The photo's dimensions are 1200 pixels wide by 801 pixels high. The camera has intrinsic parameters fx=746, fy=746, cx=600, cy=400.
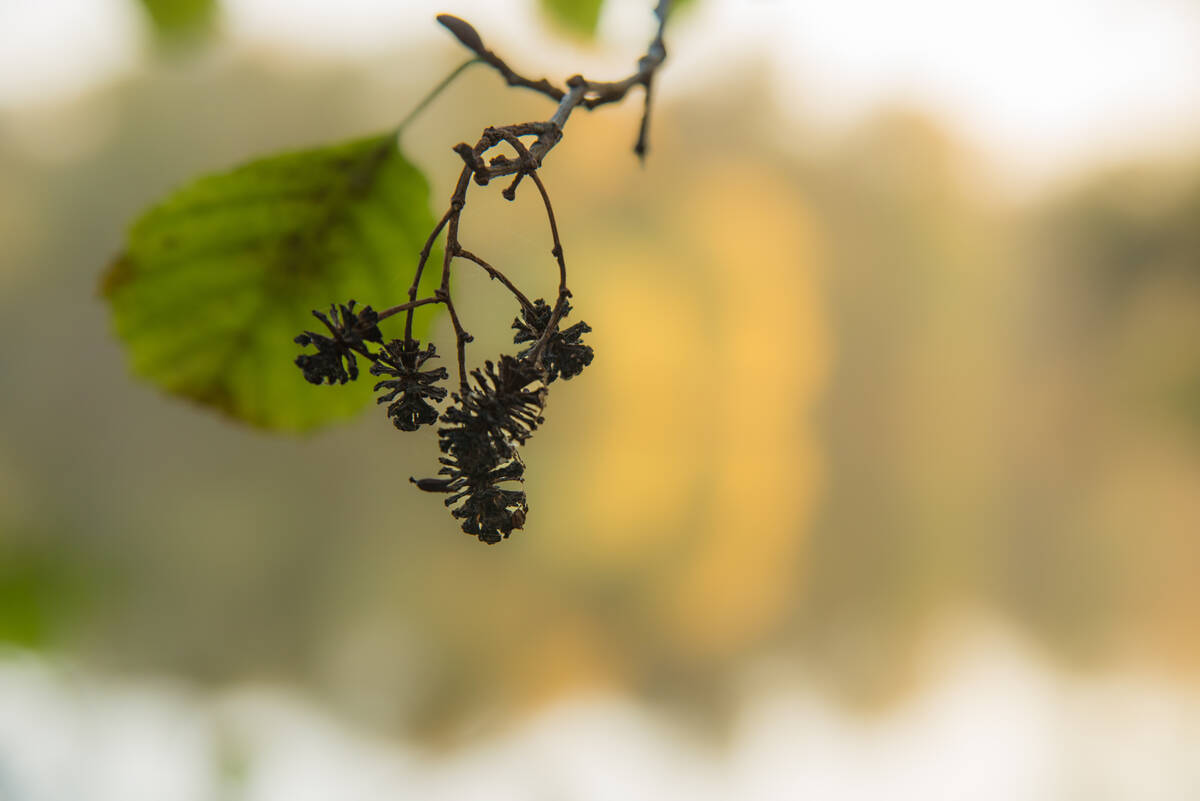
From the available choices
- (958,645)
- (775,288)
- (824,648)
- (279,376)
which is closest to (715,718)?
(824,648)

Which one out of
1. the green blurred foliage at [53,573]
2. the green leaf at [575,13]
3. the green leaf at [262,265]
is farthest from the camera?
the green blurred foliage at [53,573]

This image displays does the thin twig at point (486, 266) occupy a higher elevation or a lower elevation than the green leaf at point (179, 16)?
lower

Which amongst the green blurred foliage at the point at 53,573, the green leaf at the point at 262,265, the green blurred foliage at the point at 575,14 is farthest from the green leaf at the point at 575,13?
the green blurred foliage at the point at 53,573

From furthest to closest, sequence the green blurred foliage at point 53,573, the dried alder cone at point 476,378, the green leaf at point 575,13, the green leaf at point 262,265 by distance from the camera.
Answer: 1. the green blurred foliage at point 53,573
2. the green leaf at point 575,13
3. the green leaf at point 262,265
4. the dried alder cone at point 476,378

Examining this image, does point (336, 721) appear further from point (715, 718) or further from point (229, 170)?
point (229, 170)

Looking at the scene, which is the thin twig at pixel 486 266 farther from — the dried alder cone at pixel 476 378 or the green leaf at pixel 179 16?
the green leaf at pixel 179 16

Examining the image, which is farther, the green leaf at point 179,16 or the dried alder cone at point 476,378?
the green leaf at point 179,16

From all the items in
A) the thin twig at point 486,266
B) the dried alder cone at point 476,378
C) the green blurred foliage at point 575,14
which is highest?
the green blurred foliage at point 575,14
